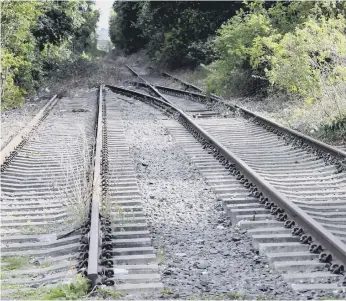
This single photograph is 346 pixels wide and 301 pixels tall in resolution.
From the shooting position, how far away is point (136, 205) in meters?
6.36

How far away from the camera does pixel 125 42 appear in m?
54.0

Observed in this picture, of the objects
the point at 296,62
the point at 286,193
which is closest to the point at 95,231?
the point at 286,193

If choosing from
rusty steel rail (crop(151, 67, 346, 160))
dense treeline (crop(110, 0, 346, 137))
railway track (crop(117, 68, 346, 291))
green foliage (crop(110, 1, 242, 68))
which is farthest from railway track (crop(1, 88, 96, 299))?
green foliage (crop(110, 1, 242, 68))

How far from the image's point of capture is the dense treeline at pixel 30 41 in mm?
16172

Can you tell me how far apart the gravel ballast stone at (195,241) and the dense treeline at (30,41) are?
833 centimetres

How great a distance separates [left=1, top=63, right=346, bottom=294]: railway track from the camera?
4.46m

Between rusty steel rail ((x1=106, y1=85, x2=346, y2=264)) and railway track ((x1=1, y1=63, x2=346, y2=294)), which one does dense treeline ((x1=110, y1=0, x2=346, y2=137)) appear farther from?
rusty steel rail ((x1=106, y1=85, x2=346, y2=264))

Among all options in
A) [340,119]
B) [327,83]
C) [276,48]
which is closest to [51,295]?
[340,119]

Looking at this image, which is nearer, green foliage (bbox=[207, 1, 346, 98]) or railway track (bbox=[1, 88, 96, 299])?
railway track (bbox=[1, 88, 96, 299])

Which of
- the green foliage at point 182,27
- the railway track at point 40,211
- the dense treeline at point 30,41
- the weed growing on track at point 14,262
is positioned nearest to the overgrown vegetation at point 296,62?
the railway track at point 40,211

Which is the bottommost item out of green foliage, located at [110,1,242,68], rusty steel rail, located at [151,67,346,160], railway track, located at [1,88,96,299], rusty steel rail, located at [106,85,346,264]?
railway track, located at [1,88,96,299]

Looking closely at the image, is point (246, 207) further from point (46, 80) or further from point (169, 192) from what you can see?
point (46, 80)

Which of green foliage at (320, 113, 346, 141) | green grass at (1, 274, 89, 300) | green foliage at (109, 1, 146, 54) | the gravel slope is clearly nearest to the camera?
green grass at (1, 274, 89, 300)

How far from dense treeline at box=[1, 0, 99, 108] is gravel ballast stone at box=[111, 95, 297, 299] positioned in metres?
8.33
